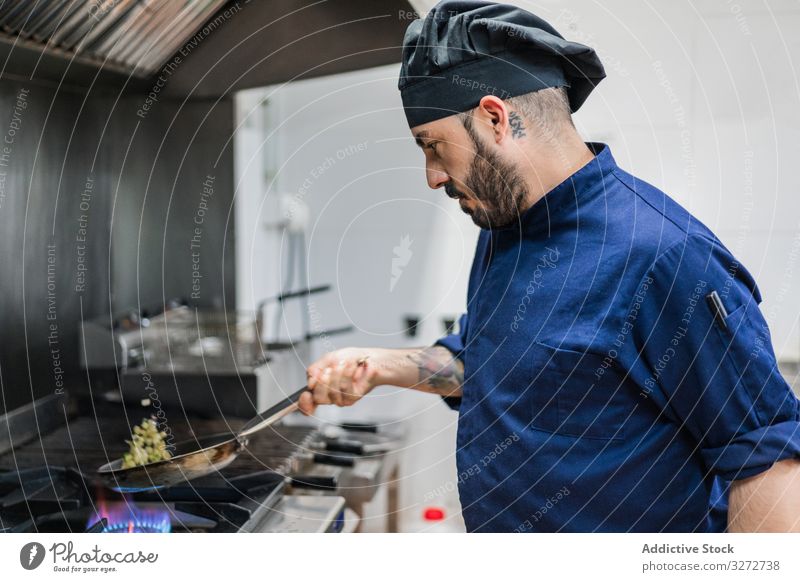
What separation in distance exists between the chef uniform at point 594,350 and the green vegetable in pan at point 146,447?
1.13 ft

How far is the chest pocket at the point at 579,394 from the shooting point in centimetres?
56

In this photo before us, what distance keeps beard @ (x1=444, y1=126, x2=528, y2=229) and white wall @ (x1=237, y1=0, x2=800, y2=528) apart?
182 mm

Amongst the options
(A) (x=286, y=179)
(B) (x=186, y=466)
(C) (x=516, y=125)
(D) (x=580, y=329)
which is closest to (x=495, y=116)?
(C) (x=516, y=125)

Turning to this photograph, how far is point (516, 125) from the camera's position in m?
0.59

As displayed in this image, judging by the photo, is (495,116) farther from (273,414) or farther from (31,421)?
(31,421)

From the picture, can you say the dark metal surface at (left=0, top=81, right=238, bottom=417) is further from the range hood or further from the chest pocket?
the chest pocket

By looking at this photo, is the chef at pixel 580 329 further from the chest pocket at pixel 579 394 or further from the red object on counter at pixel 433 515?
the red object on counter at pixel 433 515

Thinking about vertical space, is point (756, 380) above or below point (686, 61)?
below

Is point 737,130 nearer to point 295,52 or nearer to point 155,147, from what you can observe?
point 295,52

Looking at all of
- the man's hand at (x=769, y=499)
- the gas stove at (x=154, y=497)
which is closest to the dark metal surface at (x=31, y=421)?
the gas stove at (x=154, y=497)

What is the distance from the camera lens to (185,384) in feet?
3.43

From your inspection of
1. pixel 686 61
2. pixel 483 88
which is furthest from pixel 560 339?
pixel 686 61

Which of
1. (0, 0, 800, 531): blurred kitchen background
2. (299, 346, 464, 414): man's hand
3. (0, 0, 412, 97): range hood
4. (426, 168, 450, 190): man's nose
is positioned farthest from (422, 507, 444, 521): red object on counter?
(0, 0, 412, 97): range hood

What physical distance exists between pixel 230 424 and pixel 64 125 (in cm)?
43
